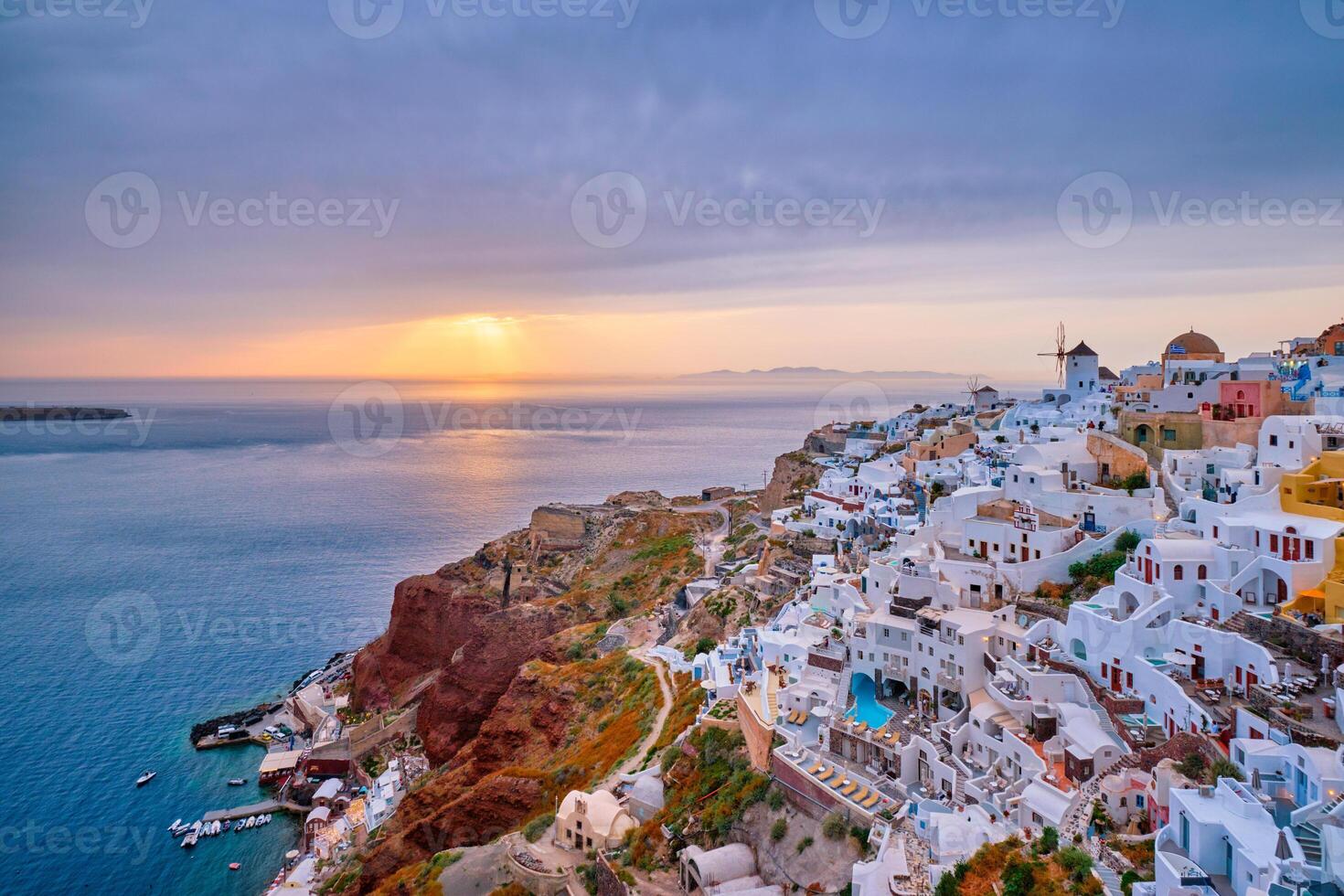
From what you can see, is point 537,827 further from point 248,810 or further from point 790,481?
point 790,481

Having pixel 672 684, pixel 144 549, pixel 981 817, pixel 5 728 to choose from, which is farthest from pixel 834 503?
pixel 144 549

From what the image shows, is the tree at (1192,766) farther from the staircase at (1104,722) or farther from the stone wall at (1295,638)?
the stone wall at (1295,638)

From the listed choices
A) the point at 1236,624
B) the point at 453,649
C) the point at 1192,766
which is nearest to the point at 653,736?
the point at 1192,766

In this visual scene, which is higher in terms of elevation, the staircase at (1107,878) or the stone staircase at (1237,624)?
the stone staircase at (1237,624)

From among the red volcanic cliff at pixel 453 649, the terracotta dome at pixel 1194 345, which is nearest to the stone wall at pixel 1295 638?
the terracotta dome at pixel 1194 345

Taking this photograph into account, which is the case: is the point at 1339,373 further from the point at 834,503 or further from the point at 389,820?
the point at 389,820

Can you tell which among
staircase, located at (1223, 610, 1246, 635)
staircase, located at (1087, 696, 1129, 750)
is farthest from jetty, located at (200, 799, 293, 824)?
staircase, located at (1223, 610, 1246, 635)
